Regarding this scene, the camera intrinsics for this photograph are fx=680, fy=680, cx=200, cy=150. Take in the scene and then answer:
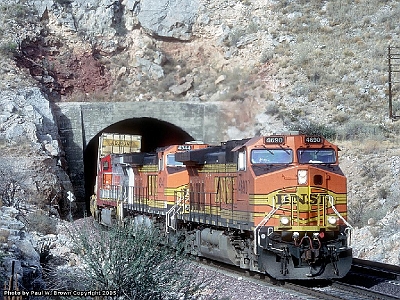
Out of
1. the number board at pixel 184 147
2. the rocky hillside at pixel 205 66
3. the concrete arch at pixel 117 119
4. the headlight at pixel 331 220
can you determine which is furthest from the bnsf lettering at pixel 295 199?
the concrete arch at pixel 117 119

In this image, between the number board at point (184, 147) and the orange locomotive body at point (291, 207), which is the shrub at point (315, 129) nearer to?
the number board at point (184, 147)

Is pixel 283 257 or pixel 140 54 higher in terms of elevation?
pixel 140 54

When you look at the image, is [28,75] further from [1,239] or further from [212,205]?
[1,239]

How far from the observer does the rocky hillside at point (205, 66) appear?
110 ft

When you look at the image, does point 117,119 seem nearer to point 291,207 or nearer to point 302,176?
point 302,176

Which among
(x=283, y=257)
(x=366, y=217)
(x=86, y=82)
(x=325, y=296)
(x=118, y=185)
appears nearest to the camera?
(x=325, y=296)

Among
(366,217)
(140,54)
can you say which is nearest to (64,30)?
(140,54)

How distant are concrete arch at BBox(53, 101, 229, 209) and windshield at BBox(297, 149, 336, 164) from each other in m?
22.1

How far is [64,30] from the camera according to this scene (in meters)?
44.5

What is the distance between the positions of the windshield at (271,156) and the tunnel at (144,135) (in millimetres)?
22803

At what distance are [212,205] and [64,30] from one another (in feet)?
97.0

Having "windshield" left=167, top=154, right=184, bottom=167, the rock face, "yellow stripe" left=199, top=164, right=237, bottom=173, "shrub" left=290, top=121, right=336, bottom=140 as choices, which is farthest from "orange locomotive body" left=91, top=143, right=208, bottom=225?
the rock face

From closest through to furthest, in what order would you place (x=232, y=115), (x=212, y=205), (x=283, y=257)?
1. (x=283, y=257)
2. (x=212, y=205)
3. (x=232, y=115)

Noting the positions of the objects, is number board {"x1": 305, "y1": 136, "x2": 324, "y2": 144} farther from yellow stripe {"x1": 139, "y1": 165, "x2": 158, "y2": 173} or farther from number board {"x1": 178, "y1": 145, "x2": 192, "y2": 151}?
yellow stripe {"x1": 139, "y1": 165, "x2": 158, "y2": 173}
